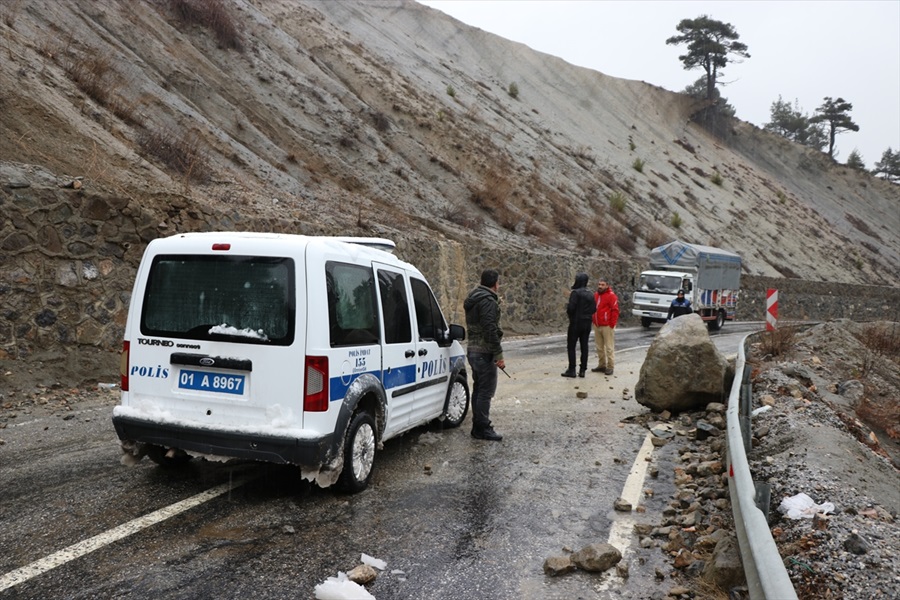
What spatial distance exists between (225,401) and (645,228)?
3410cm

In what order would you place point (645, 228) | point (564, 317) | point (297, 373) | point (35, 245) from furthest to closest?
point (645, 228) < point (564, 317) < point (35, 245) < point (297, 373)

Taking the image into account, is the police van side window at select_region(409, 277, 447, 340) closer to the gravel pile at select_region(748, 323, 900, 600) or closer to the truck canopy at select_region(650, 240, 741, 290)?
the gravel pile at select_region(748, 323, 900, 600)

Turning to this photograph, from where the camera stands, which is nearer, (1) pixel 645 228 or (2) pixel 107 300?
(2) pixel 107 300

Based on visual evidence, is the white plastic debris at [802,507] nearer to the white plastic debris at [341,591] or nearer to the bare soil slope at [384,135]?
the white plastic debris at [341,591]

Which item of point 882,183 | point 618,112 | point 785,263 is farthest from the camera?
point 882,183

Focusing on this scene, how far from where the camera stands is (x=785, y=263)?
4569cm

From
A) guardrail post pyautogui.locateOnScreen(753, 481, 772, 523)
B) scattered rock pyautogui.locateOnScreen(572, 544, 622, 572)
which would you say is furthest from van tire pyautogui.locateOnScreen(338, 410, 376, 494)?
guardrail post pyautogui.locateOnScreen(753, 481, 772, 523)

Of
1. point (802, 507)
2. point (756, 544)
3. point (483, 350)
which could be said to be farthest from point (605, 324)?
point (756, 544)

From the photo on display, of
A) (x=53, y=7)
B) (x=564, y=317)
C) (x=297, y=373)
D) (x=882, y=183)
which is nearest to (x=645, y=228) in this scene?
(x=564, y=317)

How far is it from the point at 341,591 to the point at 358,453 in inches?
70.5

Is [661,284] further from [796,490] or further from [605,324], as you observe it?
[796,490]

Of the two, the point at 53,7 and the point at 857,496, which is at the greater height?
the point at 53,7

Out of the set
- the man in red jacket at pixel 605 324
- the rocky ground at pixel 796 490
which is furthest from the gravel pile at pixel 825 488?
the man in red jacket at pixel 605 324

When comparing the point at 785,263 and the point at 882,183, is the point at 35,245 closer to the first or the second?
the point at 785,263
